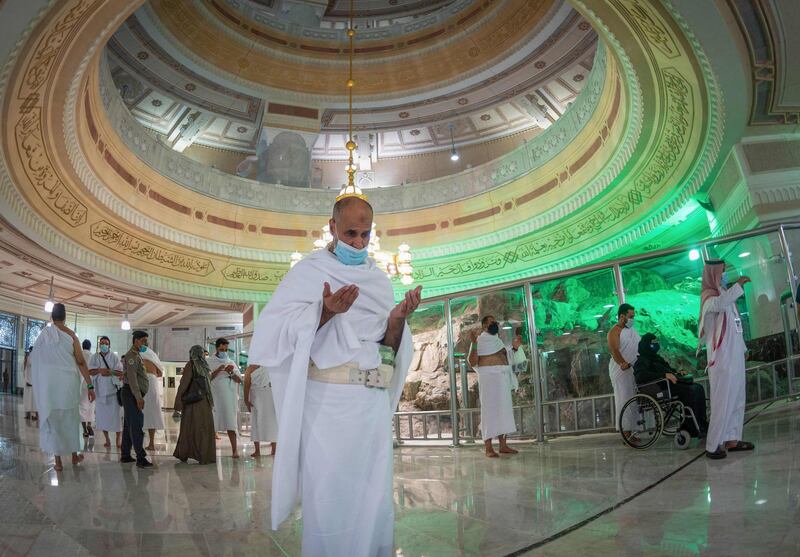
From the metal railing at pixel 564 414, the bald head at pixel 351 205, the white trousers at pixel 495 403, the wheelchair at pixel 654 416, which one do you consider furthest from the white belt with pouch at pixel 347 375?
the metal railing at pixel 564 414

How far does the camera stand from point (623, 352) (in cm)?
517

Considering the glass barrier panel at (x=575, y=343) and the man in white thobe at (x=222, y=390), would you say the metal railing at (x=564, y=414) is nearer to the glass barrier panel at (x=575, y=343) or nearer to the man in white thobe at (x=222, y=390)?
the glass barrier panel at (x=575, y=343)

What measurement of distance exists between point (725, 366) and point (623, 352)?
1.19 m

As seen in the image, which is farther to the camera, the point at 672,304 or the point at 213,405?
the point at 213,405

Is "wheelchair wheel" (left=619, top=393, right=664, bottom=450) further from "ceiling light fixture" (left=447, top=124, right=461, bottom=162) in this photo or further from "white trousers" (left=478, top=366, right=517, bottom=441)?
"ceiling light fixture" (left=447, top=124, right=461, bottom=162)

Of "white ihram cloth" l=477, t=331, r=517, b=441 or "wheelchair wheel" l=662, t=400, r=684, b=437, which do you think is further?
"white ihram cloth" l=477, t=331, r=517, b=441

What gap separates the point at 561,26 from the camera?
11.2 meters

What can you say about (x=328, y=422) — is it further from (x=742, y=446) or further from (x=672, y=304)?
(x=672, y=304)

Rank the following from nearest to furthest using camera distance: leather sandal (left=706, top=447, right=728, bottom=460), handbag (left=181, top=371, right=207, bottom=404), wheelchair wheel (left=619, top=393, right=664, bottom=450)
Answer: leather sandal (left=706, top=447, right=728, bottom=460) → wheelchair wheel (left=619, top=393, right=664, bottom=450) → handbag (left=181, top=371, right=207, bottom=404)

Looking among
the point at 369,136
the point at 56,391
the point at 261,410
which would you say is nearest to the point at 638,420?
the point at 261,410

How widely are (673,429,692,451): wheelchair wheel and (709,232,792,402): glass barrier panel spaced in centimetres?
107

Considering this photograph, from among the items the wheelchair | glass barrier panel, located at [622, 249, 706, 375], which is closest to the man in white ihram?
the wheelchair

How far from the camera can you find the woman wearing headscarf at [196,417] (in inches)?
225

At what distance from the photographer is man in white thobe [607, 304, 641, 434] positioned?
515cm
